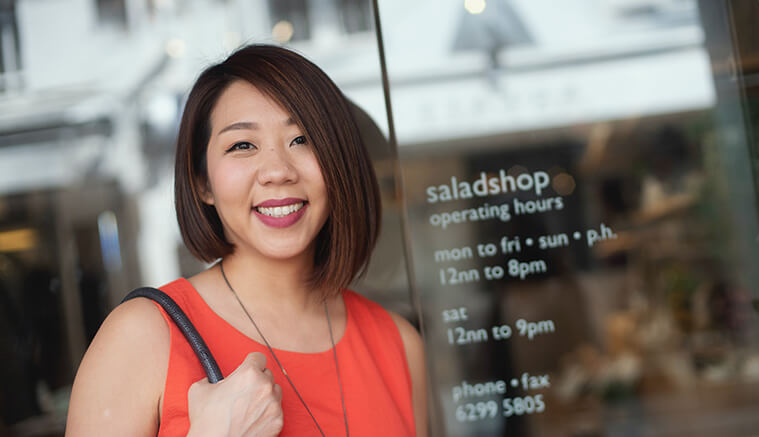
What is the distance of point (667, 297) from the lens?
1858mm

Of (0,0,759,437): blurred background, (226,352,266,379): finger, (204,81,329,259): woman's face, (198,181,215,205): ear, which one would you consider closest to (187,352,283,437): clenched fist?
(226,352,266,379): finger

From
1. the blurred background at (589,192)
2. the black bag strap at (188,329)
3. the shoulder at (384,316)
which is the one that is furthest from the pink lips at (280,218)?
the blurred background at (589,192)

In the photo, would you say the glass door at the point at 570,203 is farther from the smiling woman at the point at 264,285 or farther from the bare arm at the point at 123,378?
the bare arm at the point at 123,378

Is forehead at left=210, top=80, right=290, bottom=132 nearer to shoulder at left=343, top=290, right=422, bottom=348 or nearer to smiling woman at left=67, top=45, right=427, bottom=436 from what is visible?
smiling woman at left=67, top=45, right=427, bottom=436

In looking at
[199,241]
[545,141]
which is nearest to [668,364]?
[545,141]

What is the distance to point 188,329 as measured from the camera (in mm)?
1023

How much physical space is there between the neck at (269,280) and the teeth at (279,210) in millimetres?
129

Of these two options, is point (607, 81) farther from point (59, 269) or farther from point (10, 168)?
point (10, 168)

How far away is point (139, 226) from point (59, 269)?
389mm

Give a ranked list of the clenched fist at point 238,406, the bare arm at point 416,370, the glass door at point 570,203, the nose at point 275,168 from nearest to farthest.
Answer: the clenched fist at point 238,406 < the nose at point 275,168 < the bare arm at point 416,370 < the glass door at point 570,203

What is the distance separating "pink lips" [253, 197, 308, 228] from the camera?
1.14 m

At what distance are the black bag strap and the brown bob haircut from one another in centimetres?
22

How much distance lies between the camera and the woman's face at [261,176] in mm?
1134

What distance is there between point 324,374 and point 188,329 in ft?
0.98
